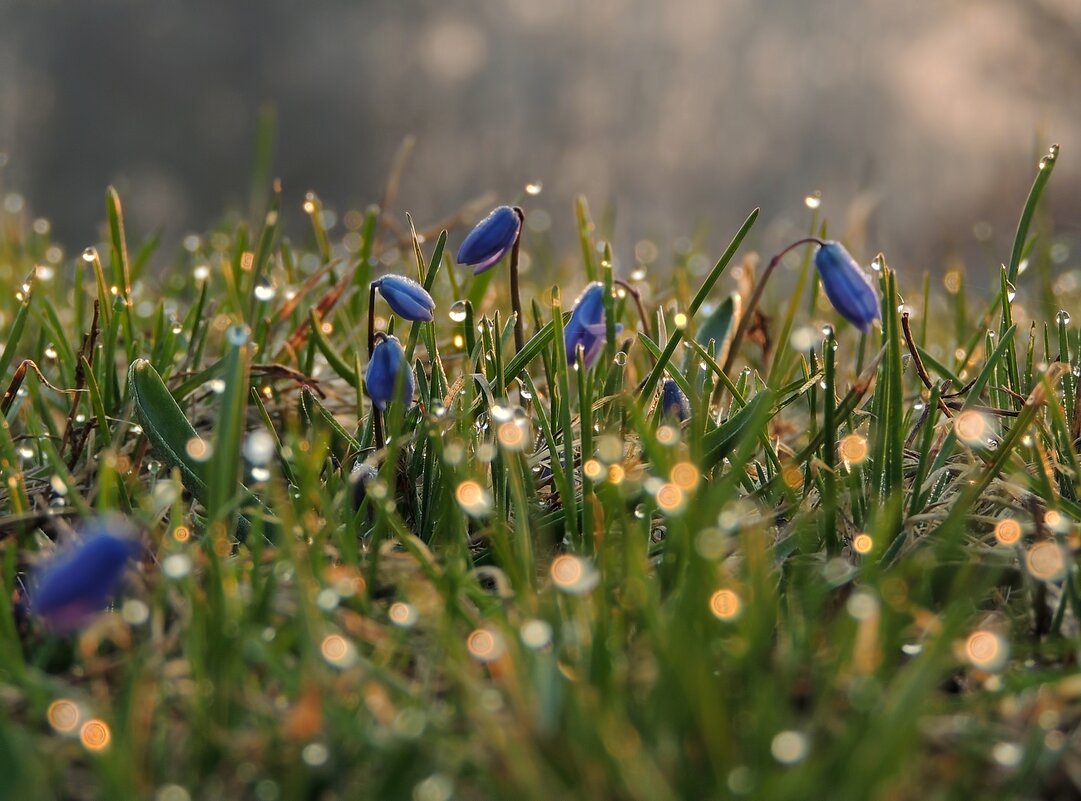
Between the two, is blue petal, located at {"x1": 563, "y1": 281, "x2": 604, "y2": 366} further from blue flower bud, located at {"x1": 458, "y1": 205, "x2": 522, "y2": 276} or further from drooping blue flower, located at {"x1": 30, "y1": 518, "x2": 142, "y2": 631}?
drooping blue flower, located at {"x1": 30, "y1": 518, "x2": 142, "y2": 631}

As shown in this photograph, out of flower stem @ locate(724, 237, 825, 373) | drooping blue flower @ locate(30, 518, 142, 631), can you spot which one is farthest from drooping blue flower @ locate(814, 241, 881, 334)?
drooping blue flower @ locate(30, 518, 142, 631)

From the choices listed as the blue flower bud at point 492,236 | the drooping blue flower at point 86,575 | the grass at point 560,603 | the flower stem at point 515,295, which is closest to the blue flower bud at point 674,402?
the grass at point 560,603

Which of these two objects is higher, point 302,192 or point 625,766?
point 625,766

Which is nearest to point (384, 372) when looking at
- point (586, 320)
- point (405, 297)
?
point (405, 297)

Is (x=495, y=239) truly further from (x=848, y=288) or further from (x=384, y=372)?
(x=848, y=288)

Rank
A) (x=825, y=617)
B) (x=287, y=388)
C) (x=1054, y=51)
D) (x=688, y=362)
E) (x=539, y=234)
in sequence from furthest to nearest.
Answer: (x=1054, y=51), (x=539, y=234), (x=287, y=388), (x=688, y=362), (x=825, y=617)

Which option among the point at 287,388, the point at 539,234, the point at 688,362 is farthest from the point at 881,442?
the point at 539,234

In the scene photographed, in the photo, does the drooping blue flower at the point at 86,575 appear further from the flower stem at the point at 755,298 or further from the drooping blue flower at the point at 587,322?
the flower stem at the point at 755,298

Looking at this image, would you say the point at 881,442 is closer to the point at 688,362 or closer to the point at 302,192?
the point at 688,362
